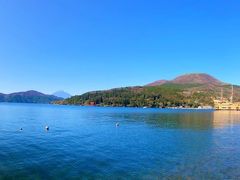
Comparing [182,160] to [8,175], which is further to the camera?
[182,160]

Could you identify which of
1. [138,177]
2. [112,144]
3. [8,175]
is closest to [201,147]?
[112,144]

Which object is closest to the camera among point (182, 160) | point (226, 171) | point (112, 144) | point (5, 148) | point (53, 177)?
point (53, 177)

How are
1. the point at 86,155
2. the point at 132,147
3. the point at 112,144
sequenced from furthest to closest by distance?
the point at 112,144 → the point at 132,147 → the point at 86,155

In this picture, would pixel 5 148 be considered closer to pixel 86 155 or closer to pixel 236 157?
pixel 86 155

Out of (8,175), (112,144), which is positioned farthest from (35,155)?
(112,144)

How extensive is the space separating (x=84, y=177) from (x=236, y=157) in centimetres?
2658

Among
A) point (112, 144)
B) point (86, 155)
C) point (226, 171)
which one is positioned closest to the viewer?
point (226, 171)

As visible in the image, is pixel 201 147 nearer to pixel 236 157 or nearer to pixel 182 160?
pixel 236 157

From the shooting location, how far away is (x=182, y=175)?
32.8 metres

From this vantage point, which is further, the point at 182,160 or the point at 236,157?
the point at 236,157

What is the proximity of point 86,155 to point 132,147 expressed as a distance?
11687mm

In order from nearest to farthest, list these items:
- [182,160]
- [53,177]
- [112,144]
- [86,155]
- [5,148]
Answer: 1. [53,177]
2. [182,160]
3. [86,155]
4. [5,148]
5. [112,144]

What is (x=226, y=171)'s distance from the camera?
35.5m

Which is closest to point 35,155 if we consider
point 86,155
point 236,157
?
point 86,155
